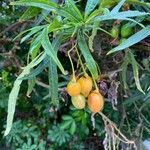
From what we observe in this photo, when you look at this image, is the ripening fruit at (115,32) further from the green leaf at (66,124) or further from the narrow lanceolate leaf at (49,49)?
the green leaf at (66,124)

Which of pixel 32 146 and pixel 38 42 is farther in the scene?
pixel 32 146

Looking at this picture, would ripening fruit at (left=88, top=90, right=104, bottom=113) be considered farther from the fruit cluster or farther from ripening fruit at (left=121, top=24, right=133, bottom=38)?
ripening fruit at (left=121, top=24, right=133, bottom=38)

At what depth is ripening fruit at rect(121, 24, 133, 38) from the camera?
33.8 inches

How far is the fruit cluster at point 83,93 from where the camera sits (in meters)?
0.83

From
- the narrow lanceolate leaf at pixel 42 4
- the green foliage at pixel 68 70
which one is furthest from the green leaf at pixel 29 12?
the narrow lanceolate leaf at pixel 42 4

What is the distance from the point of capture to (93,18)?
771 mm

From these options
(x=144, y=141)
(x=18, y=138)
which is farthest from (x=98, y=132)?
(x=18, y=138)

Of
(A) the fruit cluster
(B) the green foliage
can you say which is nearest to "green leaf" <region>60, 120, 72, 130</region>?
(B) the green foliage

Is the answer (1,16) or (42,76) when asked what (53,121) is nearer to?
(42,76)

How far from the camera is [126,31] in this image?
2.82 ft

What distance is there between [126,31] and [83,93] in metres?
0.15

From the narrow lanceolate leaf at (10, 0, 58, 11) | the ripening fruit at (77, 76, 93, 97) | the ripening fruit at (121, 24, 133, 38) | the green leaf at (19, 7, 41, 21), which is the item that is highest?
the green leaf at (19, 7, 41, 21)

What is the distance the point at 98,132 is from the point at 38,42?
0.74 m

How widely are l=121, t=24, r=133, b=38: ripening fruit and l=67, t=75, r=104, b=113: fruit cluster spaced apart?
114mm
